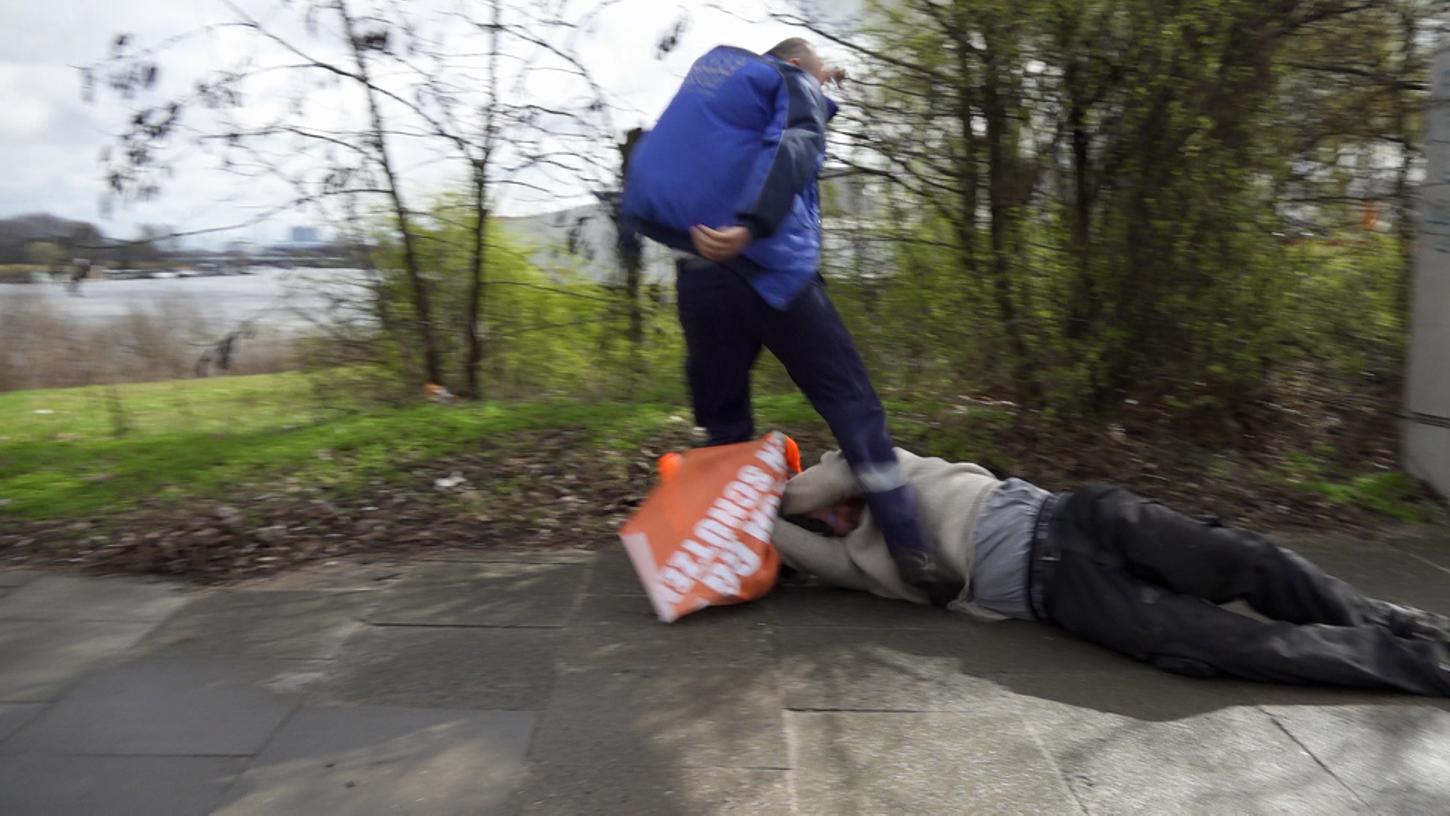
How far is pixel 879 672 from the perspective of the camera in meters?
3.56

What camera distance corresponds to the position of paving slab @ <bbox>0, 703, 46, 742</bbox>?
3.11 metres

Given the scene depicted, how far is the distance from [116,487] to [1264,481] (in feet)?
Answer: 18.5

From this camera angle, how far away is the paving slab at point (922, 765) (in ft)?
9.17

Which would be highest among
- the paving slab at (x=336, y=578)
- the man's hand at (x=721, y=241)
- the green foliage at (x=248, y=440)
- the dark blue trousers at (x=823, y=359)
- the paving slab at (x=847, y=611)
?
the man's hand at (x=721, y=241)

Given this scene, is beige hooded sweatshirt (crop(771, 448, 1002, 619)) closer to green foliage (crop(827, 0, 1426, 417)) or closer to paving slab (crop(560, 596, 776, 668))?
paving slab (crop(560, 596, 776, 668))

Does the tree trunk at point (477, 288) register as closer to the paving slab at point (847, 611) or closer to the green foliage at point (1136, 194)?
the green foliage at point (1136, 194)

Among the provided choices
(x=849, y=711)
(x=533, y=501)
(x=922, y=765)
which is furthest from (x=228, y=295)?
(x=922, y=765)

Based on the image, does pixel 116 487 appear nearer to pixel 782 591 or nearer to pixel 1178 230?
pixel 782 591

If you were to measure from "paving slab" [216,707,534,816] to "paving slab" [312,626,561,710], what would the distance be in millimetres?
86

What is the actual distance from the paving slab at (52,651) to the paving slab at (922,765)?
222cm

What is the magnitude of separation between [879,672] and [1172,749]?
89 centimetres

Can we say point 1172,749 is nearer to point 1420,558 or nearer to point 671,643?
point 671,643

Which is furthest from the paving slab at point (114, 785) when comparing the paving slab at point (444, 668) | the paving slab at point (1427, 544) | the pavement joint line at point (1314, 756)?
the paving slab at point (1427, 544)

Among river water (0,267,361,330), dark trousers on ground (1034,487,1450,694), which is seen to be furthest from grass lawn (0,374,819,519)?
dark trousers on ground (1034,487,1450,694)
